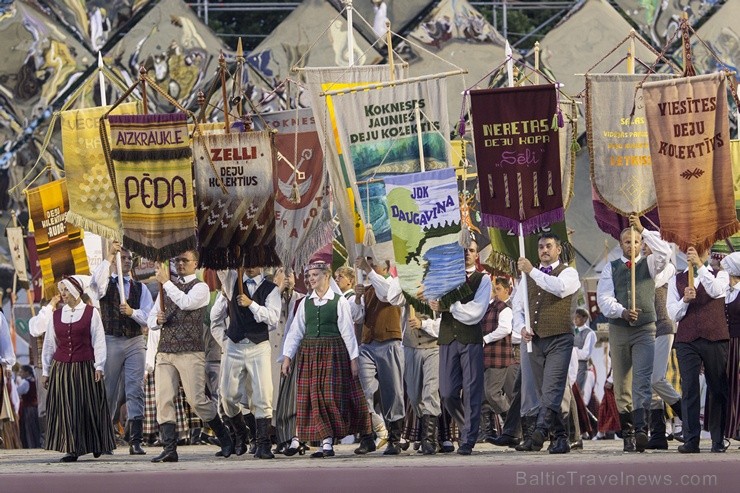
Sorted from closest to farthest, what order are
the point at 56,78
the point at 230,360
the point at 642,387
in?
the point at 642,387 → the point at 230,360 → the point at 56,78

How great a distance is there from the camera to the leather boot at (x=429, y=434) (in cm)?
1566

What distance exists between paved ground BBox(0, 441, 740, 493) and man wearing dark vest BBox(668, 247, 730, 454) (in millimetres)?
237

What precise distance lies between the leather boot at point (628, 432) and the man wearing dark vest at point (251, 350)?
2.94 m

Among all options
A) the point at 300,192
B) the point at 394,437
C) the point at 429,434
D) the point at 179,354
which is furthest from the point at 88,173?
the point at 429,434

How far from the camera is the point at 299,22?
957 inches

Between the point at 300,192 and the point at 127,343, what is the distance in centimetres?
214

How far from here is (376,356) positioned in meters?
A: 16.2

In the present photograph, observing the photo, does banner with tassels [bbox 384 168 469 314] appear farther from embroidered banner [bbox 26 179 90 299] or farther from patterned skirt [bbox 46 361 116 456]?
embroidered banner [bbox 26 179 90 299]

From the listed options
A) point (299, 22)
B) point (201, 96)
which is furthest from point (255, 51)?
point (201, 96)

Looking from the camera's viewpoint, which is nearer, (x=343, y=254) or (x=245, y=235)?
(x=245, y=235)

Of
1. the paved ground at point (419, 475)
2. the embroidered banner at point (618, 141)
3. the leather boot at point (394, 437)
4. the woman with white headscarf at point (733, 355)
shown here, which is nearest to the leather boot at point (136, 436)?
the paved ground at point (419, 475)

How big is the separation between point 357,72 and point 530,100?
8.76 ft

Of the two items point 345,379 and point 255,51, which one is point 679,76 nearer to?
point 345,379

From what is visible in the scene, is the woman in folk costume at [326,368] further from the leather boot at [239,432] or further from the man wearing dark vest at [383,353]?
the leather boot at [239,432]
